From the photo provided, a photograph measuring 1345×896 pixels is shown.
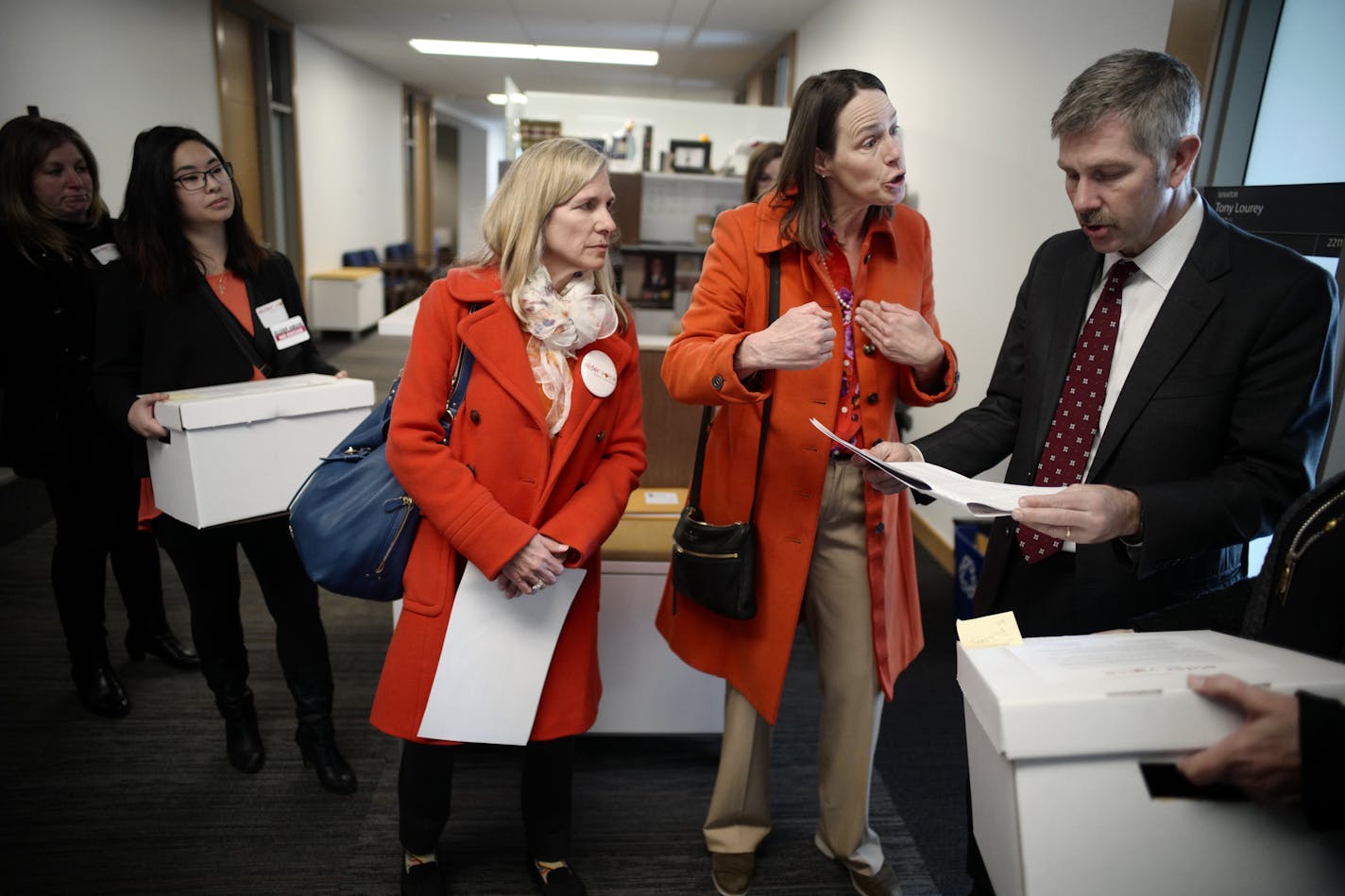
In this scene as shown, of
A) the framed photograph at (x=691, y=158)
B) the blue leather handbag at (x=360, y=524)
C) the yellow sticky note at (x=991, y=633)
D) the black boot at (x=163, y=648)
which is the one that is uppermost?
the framed photograph at (x=691, y=158)

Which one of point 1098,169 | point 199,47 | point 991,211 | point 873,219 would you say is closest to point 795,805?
point 873,219

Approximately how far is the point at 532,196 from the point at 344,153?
9.50m

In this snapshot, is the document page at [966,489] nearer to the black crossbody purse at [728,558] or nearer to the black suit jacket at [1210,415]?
the black suit jacket at [1210,415]

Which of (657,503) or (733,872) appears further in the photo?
(657,503)

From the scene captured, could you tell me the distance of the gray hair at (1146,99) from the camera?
3.85 ft

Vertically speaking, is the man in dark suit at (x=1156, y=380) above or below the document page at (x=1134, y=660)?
above

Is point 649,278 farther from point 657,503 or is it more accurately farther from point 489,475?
point 489,475

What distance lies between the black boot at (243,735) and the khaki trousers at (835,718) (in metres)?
1.21

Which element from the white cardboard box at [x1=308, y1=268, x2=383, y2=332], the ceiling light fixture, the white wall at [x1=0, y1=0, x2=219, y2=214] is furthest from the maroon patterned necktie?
the ceiling light fixture

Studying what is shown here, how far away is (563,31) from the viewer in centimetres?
826

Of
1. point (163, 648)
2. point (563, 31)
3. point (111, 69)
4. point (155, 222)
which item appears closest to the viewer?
point (155, 222)

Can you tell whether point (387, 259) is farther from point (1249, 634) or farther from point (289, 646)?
point (1249, 634)

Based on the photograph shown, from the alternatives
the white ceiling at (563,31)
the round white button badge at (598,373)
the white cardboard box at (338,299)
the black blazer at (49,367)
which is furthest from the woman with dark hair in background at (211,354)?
the white cardboard box at (338,299)

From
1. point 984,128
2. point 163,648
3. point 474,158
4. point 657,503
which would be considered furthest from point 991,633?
point 474,158
